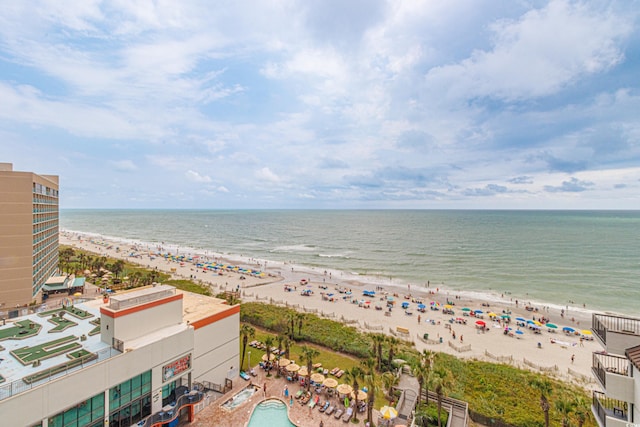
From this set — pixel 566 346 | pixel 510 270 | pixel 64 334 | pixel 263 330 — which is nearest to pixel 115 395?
pixel 64 334

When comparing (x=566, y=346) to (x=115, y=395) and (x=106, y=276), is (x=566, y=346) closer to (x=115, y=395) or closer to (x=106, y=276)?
(x=115, y=395)

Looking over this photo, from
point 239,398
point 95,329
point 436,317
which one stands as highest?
point 95,329

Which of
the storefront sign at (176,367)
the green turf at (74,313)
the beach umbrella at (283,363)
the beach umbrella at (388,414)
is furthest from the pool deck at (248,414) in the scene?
→ the green turf at (74,313)

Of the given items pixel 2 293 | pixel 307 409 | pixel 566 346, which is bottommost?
pixel 566 346

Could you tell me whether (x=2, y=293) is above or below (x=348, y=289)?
above

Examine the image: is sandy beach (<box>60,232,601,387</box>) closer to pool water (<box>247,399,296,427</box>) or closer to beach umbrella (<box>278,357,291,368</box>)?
beach umbrella (<box>278,357,291,368</box>)

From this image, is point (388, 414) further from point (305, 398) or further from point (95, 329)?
point (95, 329)

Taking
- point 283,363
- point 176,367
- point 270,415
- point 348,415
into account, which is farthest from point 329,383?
point 176,367
